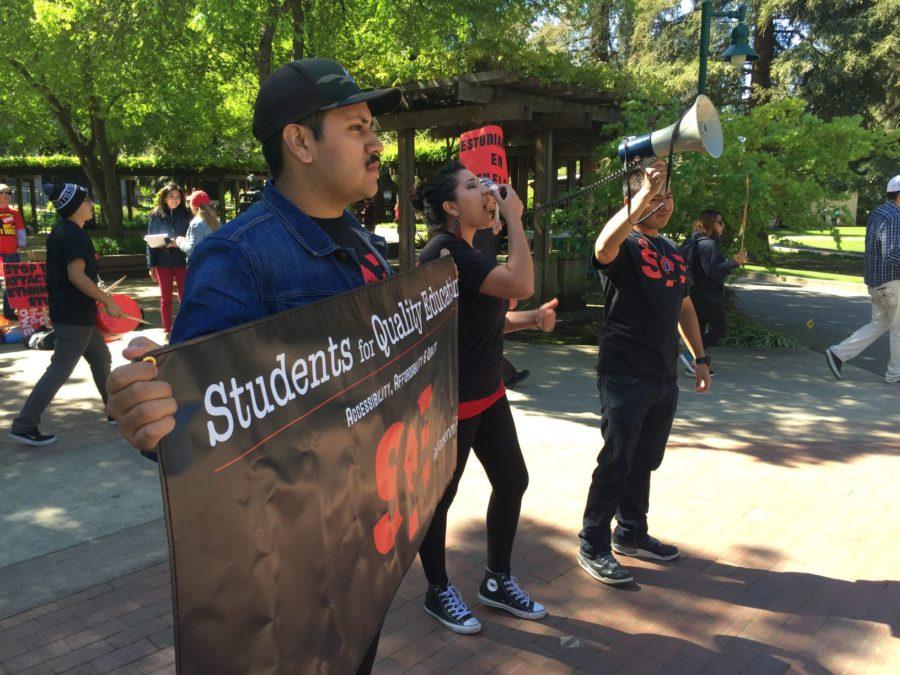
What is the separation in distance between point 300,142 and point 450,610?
223cm

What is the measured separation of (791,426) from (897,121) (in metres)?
22.5

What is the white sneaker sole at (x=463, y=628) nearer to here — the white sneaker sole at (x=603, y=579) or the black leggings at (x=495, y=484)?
the black leggings at (x=495, y=484)

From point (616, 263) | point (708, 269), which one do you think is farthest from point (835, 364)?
point (616, 263)

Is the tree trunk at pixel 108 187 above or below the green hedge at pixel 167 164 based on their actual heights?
below

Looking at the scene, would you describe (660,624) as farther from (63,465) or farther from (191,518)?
(63,465)

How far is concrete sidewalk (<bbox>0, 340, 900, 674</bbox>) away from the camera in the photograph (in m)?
3.13

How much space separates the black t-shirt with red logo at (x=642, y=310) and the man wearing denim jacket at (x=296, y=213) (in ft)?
5.89

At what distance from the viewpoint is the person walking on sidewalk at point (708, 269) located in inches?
309

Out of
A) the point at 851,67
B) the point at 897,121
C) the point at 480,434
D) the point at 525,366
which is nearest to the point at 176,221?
the point at 525,366

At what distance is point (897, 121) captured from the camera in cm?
2416

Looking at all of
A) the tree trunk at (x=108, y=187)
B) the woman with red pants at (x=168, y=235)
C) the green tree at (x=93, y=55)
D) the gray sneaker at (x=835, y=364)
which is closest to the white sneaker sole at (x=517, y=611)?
the gray sneaker at (x=835, y=364)

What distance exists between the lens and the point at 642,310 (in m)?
3.53

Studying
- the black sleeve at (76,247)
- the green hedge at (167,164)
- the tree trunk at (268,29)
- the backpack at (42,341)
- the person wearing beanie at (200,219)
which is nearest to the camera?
the black sleeve at (76,247)

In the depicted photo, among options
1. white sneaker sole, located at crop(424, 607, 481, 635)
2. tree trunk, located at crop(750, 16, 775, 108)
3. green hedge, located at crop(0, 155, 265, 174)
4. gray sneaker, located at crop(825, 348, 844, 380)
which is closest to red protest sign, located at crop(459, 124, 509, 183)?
gray sneaker, located at crop(825, 348, 844, 380)
